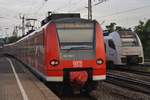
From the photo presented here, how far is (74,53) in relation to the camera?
1499 centimetres

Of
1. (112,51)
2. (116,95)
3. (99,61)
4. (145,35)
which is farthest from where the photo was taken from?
(145,35)

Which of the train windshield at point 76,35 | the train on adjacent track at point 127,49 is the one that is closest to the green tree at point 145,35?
the train on adjacent track at point 127,49

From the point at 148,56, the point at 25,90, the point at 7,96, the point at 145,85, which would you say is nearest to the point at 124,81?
the point at 145,85

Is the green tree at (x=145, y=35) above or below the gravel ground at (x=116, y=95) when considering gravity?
above

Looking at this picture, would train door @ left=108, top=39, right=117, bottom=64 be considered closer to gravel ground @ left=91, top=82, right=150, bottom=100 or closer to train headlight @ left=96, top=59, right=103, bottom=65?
gravel ground @ left=91, top=82, right=150, bottom=100

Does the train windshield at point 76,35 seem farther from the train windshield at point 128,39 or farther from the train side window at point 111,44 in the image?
the train side window at point 111,44

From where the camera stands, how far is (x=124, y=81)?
22.1 m

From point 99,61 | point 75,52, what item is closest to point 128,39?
point 99,61

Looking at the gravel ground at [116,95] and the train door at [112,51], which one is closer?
the gravel ground at [116,95]

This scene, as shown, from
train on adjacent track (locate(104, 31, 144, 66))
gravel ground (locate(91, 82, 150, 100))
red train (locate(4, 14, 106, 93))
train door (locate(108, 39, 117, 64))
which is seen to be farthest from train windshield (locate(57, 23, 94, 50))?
train door (locate(108, 39, 117, 64))

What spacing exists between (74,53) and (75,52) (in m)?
0.05

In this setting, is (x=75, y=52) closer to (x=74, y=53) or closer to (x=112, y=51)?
(x=74, y=53)

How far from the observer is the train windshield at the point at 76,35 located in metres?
15.2

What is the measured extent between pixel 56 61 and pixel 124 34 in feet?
53.5
